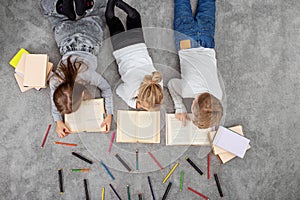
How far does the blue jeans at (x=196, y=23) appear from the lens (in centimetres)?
138

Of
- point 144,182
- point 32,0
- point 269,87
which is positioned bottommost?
point 144,182

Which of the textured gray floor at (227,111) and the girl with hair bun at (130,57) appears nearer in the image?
the girl with hair bun at (130,57)

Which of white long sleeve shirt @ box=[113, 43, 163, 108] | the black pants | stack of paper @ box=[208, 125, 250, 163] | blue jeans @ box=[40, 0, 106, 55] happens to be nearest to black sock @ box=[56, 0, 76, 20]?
blue jeans @ box=[40, 0, 106, 55]

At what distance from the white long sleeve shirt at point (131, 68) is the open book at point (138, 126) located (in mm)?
87

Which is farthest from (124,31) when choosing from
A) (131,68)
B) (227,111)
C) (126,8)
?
(227,111)

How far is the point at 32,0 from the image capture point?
140cm

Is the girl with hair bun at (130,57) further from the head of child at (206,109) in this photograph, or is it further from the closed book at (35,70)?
the closed book at (35,70)

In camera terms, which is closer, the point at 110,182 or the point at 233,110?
the point at 110,182

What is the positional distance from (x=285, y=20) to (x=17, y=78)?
1.56 metres

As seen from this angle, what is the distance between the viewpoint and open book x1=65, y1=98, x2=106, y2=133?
1.29 metres

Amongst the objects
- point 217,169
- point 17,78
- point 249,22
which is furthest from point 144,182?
point 249,22

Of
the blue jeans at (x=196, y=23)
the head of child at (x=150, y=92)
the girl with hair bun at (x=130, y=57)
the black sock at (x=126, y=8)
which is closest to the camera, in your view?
the head of child at (x=150, y=92)

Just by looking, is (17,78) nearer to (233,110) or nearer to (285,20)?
(233,110)

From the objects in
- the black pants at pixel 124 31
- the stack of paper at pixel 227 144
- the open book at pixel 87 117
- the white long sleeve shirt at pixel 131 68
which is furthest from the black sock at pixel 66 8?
the stack of paper at pixel 227 144
